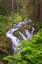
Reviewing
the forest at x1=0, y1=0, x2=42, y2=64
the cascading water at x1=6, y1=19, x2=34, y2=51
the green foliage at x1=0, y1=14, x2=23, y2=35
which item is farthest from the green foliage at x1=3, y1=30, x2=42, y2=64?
the green foliage at x1=0, y1=14, x2=23, y2=35

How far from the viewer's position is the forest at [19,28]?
516 centimetres

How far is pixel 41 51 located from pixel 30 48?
24 cm

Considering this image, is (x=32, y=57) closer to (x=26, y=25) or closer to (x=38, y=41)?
(x=38, y=41)

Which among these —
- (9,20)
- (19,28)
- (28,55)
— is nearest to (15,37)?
(19,28)

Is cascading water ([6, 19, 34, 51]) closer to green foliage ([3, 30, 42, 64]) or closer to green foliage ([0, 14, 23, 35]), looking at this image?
green foliage ([0, 14, 23, 35])

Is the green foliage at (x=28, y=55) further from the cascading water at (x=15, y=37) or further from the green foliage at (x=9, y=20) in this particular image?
the green foliage at (x=9, y=20)

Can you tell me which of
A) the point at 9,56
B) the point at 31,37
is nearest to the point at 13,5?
the point at 31,37

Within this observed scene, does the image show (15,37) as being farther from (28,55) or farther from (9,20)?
(28,55)

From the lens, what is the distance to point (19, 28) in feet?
18.2

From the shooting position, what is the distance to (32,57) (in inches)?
191

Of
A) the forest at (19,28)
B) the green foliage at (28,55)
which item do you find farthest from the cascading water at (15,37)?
the green foliage at (28,55)

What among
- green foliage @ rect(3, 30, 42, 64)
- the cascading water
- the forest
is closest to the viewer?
green foliage @ rect(3, 30, 42, 64)

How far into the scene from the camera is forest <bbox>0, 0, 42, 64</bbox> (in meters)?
5.16

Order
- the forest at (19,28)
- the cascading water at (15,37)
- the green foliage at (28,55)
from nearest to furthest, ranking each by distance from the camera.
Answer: the green foliage at (28,55) < the forest at (19,28) < the cascading water at (15,37)
